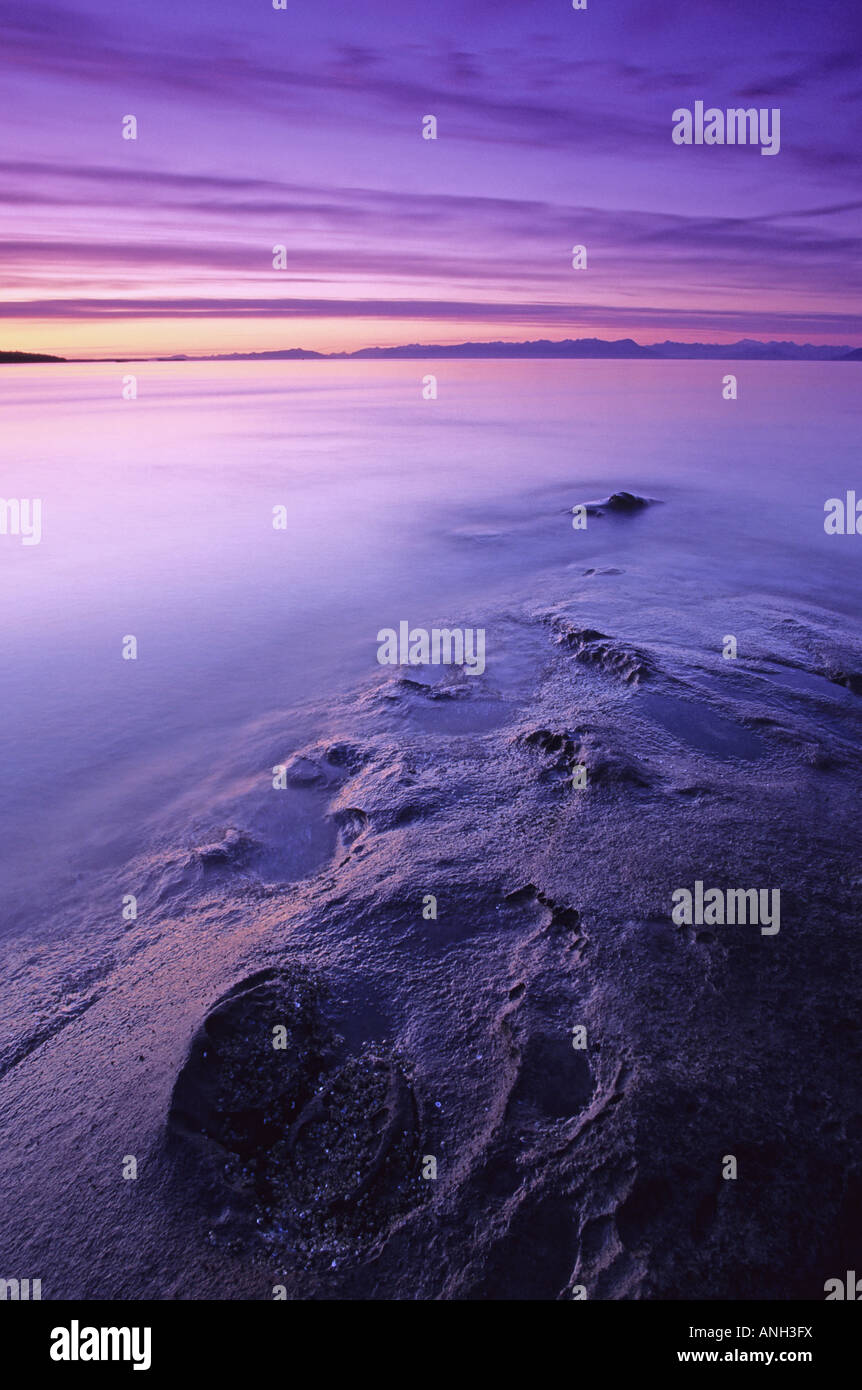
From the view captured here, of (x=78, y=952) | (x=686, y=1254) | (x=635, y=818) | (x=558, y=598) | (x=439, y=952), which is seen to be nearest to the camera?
(x=686, y=1254)

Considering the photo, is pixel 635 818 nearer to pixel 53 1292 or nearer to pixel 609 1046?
pixel 609 1046

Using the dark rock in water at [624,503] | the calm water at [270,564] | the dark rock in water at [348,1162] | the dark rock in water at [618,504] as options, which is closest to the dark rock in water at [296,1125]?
the dark rock in water at [348,1162]

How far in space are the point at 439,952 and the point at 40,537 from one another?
690 inches

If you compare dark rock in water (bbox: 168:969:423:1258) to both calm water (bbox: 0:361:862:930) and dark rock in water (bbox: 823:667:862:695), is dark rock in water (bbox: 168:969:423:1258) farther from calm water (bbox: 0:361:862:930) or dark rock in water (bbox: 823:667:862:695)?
dark rock in water (bbox: 823:667:862:695)

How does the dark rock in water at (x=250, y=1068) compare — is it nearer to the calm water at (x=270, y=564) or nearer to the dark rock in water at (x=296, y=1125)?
the dark rock in water at (x=296, y=1125)

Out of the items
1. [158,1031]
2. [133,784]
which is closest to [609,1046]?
[158,1031]

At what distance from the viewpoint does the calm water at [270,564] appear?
305 inches

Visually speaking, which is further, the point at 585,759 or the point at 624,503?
the point at 624,503

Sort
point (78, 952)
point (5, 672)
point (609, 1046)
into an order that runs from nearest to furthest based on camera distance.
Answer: point (609, 1046)
point (78, 952)
point (5, 672)

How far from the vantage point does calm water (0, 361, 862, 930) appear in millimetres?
7750

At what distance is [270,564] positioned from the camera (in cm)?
1584

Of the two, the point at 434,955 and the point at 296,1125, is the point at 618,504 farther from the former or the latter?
the point at 296,1125

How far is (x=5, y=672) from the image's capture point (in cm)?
1014

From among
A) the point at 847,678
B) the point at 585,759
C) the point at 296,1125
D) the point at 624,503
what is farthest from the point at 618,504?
the point at 296,1125
